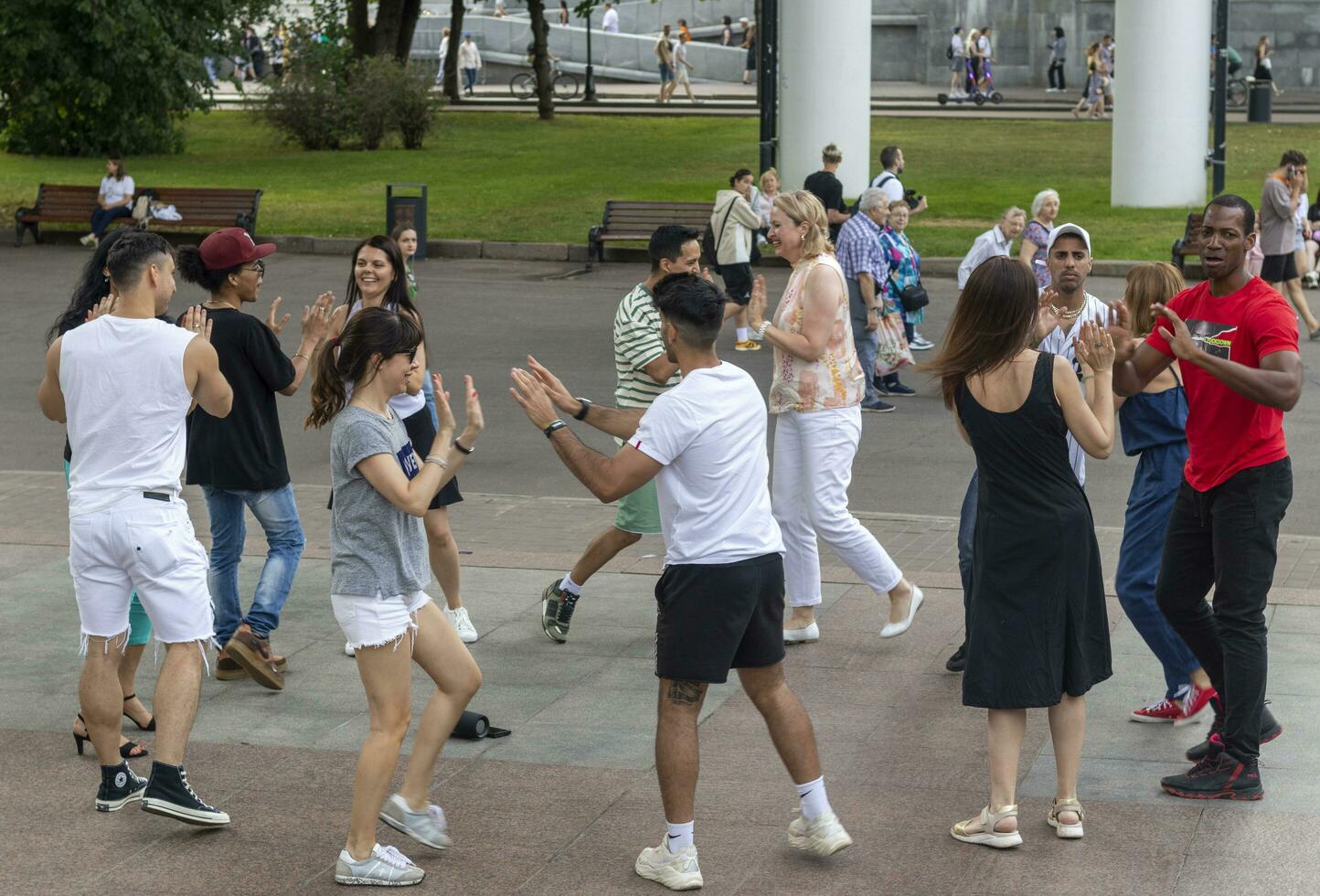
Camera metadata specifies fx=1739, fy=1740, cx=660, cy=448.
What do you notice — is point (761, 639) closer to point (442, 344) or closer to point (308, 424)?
point (308, 424)

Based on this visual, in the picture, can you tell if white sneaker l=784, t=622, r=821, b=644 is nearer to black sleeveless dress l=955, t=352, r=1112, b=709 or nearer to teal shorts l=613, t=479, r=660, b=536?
teal shorts l=613, t=479, r=660, b=536

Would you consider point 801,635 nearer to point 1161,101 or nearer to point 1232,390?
point 1232,390

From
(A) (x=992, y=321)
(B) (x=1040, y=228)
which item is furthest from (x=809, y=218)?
(B) (x=1040, y=228)

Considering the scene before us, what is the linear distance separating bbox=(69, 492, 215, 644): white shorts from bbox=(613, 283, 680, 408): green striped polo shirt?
2.26 m

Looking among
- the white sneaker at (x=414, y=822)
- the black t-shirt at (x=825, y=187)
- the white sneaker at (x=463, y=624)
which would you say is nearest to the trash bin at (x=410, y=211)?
the black t-shirt at (x=825, y=187)

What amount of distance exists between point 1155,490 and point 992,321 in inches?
59.4

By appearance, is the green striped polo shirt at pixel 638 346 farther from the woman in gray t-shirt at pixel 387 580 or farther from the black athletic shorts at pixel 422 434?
the woman in gray t-shirt at pixel 387 580

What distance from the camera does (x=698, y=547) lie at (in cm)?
520

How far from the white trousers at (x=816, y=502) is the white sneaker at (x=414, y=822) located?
8.61 feet

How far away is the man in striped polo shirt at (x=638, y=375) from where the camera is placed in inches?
287

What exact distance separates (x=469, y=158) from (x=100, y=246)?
27.9 metres

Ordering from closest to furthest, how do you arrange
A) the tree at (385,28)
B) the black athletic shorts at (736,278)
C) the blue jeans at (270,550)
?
the blue jeans at (270,550) → the black athletic shorts at (736,278) → the tree at (385,28)

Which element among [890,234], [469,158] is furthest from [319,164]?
[890,234]

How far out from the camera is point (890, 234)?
567 inches
